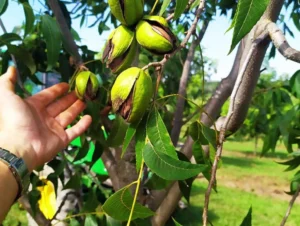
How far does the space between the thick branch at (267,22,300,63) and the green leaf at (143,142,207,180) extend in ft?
0.83

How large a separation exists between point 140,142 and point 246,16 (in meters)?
Answer: 0.39

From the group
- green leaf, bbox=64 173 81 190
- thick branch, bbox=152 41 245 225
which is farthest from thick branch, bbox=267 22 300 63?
green leaf, bbox=64 173 81 190

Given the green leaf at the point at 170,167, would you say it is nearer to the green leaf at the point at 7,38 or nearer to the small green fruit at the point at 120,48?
the small green fruit at the point at 120,48

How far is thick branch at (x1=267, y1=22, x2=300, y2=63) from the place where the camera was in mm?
698

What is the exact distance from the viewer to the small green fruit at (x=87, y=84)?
123 cm

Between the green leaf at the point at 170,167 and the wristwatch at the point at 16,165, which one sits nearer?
the green leaf at the point at 170,167

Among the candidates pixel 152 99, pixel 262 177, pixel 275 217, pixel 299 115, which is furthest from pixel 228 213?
pixel 152 99

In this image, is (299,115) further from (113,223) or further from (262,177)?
(262,177)

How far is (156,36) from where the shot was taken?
873 millimetres

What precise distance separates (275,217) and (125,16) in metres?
6.44

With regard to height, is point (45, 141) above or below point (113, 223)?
above

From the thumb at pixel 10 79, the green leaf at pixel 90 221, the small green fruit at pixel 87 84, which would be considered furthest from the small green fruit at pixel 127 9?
the green leaf at pixel 90 221

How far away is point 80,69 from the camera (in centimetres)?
132

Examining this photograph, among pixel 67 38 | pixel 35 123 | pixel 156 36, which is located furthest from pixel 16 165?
pixel 156 36
